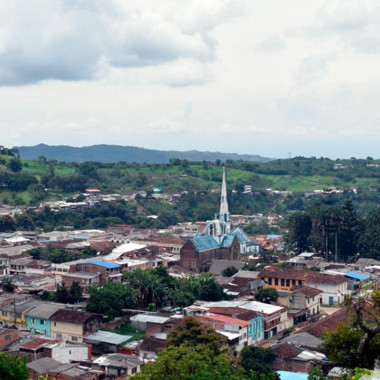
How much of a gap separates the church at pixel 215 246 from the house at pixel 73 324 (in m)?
20.5

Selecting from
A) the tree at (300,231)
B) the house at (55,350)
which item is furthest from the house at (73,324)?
the tree at (300,231)

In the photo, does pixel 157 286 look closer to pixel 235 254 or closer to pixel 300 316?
pixel 300 316

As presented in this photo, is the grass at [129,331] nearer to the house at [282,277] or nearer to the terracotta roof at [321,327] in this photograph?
the terracotta roof at [321,327]

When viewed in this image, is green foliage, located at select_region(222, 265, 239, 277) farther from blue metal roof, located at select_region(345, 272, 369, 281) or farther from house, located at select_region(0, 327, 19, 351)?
house, located at select_region(0, 327, 19, 351)

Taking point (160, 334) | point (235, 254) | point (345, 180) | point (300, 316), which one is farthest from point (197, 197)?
point (160, 334)

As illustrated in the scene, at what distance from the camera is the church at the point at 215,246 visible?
56500 mm

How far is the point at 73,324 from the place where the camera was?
117 feet

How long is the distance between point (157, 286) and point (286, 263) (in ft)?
63.0

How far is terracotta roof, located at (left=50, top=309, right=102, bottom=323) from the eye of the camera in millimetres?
35625

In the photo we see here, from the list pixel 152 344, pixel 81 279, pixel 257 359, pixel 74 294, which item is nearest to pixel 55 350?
pixel 152 344

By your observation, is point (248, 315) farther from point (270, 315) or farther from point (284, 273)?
point (284, 273)

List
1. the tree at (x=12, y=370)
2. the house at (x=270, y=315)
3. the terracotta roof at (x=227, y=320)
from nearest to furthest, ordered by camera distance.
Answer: the tree at (x=12, y=370)
the terracotta roof at (x=227, y=320)
the house at (x=270, y=315)

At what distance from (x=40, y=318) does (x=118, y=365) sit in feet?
28.7

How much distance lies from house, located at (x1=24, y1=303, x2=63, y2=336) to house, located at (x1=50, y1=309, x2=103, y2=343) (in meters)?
0.39
